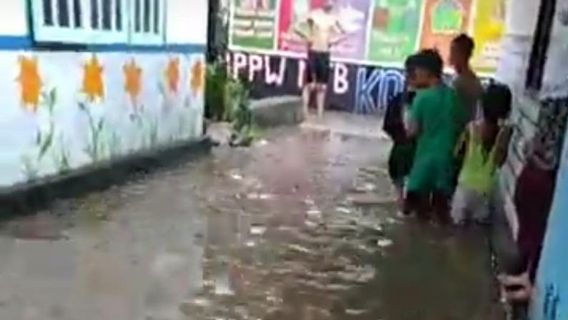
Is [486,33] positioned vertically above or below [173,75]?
below

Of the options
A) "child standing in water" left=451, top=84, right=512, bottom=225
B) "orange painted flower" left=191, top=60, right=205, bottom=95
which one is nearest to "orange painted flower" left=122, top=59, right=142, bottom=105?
"orange painted flower" left=191, top=60, right=205, bottom=95

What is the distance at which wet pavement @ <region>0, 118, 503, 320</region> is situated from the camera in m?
5.40

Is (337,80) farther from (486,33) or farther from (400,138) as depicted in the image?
(400,138)

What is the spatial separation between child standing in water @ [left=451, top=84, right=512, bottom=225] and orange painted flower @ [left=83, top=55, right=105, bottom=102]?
3025 millimetres

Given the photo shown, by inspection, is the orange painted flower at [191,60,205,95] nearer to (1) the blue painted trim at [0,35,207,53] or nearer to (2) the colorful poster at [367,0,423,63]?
(1) the blue painted trim at [0,35,207,53]

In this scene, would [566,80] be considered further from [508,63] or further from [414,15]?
[414,15]

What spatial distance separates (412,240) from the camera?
24.4 ft

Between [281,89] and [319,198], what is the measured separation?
33.8 feet

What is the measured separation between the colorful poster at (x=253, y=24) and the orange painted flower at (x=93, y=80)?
10.5 m

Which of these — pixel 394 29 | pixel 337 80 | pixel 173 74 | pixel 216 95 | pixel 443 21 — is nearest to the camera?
pixel 173 74

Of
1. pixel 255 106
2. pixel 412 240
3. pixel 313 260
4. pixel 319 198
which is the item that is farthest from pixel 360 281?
pixel 255 106

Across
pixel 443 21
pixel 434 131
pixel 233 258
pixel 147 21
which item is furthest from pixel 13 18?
pixel 443 21

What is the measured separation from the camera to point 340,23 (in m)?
18.7

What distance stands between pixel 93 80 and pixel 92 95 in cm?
12
